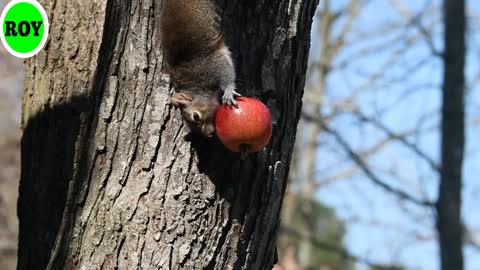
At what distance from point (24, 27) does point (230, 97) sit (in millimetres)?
668

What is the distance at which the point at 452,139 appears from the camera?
4.68m

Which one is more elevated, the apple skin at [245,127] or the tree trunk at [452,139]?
the tree trunk at [452,139]

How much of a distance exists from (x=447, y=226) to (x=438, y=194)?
0.66 ft

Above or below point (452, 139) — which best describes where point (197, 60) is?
below

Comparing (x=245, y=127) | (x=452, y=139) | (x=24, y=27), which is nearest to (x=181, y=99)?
(x=245, y=127)

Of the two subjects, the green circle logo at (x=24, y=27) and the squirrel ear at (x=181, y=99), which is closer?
the squirrel ear at (x=181, y=99)

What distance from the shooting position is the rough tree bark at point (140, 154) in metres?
2.14

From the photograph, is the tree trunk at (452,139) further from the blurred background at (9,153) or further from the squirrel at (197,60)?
the blurred background at (9,153)

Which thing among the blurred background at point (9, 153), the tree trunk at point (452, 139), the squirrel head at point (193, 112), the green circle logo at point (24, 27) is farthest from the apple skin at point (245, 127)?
the blurred background at point (9, 153)

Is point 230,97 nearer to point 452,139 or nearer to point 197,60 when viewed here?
point 197,60

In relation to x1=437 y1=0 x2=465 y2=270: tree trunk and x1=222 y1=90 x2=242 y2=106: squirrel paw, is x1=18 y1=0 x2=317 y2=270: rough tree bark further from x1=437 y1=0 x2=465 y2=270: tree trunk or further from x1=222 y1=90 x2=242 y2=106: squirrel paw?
x1=437 y1=0 x2=465 y2=270: tree trunk

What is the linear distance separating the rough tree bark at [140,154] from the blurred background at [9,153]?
761cm

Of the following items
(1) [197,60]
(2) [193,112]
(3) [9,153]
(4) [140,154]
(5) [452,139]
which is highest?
(3) [9,153]

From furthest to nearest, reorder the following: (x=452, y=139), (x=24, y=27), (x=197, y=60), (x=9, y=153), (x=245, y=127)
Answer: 1. (x=9, y=153)
2. (x=452, y=139)
3. (x=24, y=27)
4. (x=197, y=60)
5. (x=245, y=127)
